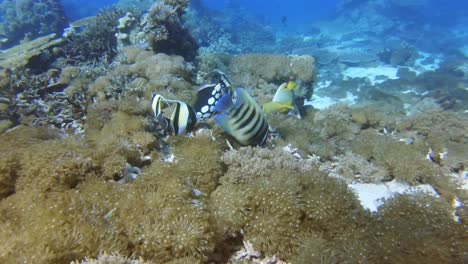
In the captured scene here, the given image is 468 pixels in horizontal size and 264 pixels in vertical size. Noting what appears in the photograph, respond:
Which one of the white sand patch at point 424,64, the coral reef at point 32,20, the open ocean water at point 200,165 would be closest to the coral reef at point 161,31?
the open ocean water at point 200,165

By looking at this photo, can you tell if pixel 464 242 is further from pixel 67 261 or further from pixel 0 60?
pixel 0 60

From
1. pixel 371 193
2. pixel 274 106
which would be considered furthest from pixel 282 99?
pixel 371 193

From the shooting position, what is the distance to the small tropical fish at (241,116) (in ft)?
10.8

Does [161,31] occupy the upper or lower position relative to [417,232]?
upper

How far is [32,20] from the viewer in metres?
18.7

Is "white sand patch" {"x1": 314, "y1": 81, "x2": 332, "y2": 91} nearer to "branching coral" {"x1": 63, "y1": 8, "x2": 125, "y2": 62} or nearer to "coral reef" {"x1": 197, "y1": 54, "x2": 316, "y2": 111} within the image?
"coral reef" {"x1": 197, "y1": 54, "x2": 316, "y2": 111}

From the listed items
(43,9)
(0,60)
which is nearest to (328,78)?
(0,60)

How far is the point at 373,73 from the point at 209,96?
16087mm

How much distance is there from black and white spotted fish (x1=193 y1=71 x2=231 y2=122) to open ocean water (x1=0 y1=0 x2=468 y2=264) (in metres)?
0.01

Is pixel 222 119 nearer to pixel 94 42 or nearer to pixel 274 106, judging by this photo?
pixel 274 106

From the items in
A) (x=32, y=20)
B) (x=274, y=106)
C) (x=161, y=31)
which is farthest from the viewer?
(x=32, y=20)

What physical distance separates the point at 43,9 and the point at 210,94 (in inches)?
847

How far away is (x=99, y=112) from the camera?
193 inches

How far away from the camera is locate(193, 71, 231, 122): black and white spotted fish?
3.76 m
